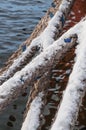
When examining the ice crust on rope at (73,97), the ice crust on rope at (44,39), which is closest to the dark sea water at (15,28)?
the ice crust on rope at (44,39)

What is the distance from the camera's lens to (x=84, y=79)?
316cm

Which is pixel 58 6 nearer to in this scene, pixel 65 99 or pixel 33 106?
pixel 33 106

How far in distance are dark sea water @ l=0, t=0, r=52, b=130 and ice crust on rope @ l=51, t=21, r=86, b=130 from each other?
2.01m

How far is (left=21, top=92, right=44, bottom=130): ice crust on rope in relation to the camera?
3250 mm

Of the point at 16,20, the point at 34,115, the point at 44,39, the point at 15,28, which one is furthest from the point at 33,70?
the point at 16,20

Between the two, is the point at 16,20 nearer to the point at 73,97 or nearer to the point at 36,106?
the point at 36,106

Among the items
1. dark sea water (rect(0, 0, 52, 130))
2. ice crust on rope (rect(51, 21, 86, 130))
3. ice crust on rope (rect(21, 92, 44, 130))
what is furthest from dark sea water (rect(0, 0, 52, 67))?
ice crust on rope (rect(51, 21, 86, 130))

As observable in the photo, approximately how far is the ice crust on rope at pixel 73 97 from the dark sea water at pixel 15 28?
2.01 m

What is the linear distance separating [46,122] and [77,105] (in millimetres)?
1985

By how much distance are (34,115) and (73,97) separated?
2.15ft

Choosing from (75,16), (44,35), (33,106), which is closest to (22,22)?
(75,16)

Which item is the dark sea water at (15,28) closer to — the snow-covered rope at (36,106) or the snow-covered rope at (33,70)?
the snow-covered rope at (36,106)

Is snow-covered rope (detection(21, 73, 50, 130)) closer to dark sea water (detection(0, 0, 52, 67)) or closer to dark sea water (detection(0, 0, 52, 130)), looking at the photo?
dark sea water (detection(0, 0, 52, 130))

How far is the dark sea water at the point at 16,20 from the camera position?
28.8 feet
